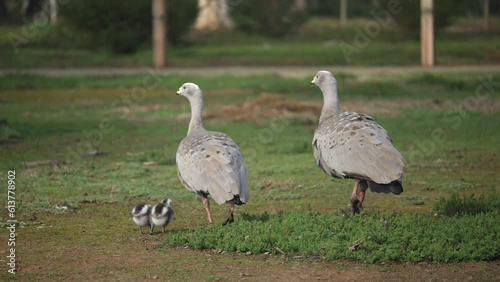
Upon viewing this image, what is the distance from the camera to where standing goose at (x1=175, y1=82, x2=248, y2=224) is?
10.2 m

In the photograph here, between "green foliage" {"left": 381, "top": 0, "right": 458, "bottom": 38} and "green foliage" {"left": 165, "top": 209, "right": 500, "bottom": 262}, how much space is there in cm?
3097

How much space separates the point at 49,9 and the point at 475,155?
137 feet

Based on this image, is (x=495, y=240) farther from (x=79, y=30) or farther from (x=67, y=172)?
(x=79, y=30)

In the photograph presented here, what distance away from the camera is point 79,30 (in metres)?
37.1

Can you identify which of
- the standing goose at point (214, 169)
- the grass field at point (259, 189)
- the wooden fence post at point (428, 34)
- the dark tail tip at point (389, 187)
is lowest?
the grass field at point (259, 189)

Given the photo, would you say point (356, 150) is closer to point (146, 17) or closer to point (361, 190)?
point (361, 190)

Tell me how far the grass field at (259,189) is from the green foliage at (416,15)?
574 inches

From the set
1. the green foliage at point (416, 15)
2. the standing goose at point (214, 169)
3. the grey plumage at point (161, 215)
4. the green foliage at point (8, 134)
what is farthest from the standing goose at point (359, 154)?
the green foliage at point (416, 15)

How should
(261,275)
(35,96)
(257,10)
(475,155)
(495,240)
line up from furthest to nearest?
→ 1. (257,10)
2. (35,96)
3. (475,155)
4. (495,240)
5. (261,275)

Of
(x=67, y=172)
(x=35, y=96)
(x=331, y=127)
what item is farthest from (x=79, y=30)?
(x=331, y=127)

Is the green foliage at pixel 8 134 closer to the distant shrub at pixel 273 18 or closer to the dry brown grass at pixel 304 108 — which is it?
the dry brown grass at pixel 304 108

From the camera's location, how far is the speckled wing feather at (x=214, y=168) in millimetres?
10195

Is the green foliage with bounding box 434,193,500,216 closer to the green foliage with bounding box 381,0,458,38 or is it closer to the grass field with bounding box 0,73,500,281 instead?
the grass field with bounding box 0,73,500,281

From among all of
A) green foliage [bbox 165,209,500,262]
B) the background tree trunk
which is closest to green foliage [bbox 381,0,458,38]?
the background tree trunk
